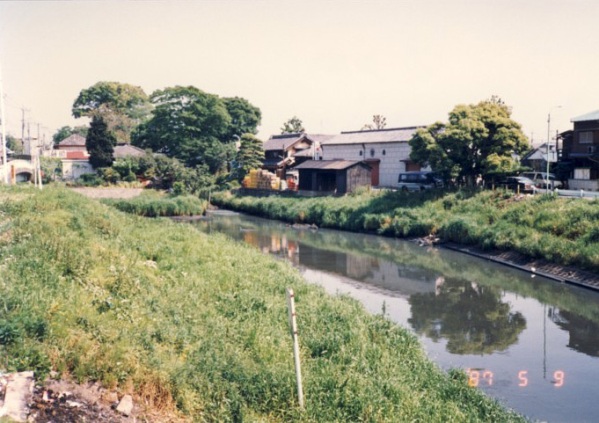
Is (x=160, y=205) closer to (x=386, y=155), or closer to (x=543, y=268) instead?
(x=386, y=155)

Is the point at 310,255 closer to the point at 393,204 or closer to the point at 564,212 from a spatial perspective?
the point at 393,204

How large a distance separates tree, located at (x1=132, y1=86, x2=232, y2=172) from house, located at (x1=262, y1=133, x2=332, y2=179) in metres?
4.78

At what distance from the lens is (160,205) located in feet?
146

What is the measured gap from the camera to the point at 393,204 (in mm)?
36219

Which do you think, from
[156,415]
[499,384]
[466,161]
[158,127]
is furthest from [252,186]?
[156,415]

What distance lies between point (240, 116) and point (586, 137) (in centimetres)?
4101

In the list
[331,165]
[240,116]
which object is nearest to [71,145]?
[240,116]

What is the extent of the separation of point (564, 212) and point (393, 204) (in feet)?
41.2

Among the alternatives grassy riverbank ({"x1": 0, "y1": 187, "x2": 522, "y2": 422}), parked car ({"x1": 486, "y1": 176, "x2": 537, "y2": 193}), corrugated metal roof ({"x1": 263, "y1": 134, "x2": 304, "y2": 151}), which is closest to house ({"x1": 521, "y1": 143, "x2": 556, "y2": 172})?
parked car ({"x1": 486, "y1": 176, "x2": 537, "y2": 193})

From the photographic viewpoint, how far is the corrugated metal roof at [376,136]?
47.2m

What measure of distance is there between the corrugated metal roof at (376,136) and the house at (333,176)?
15.5 ft

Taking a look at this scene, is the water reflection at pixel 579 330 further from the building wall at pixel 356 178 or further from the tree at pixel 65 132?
the tree at pixel 65 132

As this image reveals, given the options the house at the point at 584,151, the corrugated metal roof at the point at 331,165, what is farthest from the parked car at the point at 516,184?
the corrugated metal roof at the point at 331,165

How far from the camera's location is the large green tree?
108 feet
